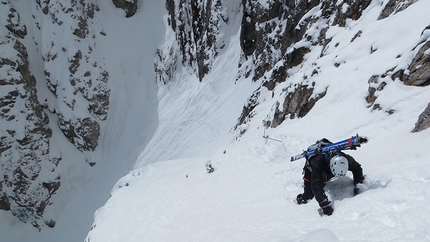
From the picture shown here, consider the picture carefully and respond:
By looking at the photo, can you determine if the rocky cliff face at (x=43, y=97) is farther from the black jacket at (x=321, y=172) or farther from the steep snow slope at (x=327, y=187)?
the black jacket at (x=321, y=172)

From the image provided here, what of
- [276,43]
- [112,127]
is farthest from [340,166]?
[112,127]

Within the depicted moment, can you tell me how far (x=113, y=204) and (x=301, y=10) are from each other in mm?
16909

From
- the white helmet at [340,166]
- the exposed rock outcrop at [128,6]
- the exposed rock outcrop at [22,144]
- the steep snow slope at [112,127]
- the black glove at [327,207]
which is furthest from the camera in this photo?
the exposed rock outcrop at [128,6]

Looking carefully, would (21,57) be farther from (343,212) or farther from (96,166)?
(343,212)

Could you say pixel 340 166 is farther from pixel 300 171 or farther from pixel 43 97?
pixel 43 97

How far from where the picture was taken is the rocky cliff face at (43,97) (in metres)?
36.1

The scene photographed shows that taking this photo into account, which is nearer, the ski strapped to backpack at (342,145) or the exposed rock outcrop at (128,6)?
the ski strapped to backpack at (342,145)

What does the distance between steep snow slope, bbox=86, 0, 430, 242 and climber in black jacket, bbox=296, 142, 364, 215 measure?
0.25 m

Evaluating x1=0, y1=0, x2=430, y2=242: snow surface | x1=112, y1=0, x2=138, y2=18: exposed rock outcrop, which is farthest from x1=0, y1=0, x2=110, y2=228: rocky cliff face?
x1=0, y1=0, x2=430, y2=242: snow surface

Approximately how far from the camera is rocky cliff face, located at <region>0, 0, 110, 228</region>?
118 feet

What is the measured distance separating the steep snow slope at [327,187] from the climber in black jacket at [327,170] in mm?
250

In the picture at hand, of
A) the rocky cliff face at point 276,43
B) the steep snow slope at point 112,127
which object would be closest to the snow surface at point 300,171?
the rocky cliff face at point 276,43

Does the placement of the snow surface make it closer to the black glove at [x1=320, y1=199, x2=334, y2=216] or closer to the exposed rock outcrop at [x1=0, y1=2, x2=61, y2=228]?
the black glove at [x1=320, y1=199, x2=334, y2=216]

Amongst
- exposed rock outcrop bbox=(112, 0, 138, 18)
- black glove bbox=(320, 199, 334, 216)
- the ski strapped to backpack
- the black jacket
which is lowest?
black glove bbox=(320, 199, 334, 216)
